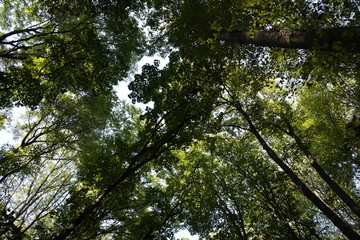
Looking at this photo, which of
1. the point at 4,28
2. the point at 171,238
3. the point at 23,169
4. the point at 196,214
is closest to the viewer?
the point at 171,238

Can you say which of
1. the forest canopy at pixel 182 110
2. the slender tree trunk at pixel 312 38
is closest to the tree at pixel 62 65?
the forest canopy at pixel 182 110

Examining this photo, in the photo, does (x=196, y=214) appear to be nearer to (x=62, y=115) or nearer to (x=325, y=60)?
(x=325, y=60)

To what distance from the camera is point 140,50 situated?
10703 mm

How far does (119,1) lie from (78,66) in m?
3.14

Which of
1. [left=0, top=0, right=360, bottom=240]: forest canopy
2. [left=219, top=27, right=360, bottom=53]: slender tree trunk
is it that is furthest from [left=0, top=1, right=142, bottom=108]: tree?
[left=219, top=27, right=360, bottom=53]: slender tree trunk

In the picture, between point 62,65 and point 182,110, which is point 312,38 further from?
point 62,65

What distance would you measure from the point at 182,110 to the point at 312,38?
4.40 metres

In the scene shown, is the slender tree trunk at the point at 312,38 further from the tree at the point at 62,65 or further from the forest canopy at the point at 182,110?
the tree at the point at 62,65

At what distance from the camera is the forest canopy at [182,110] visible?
4961 millimetres

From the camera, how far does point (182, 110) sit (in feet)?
22.5

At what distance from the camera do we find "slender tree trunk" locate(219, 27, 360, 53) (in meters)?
2.81

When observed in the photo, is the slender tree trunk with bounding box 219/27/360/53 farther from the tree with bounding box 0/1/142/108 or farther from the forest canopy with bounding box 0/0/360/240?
the tree with bounding box 0/1/142/108

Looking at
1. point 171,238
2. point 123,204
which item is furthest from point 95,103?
point 171,238

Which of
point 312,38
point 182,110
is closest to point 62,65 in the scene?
point 182,110
